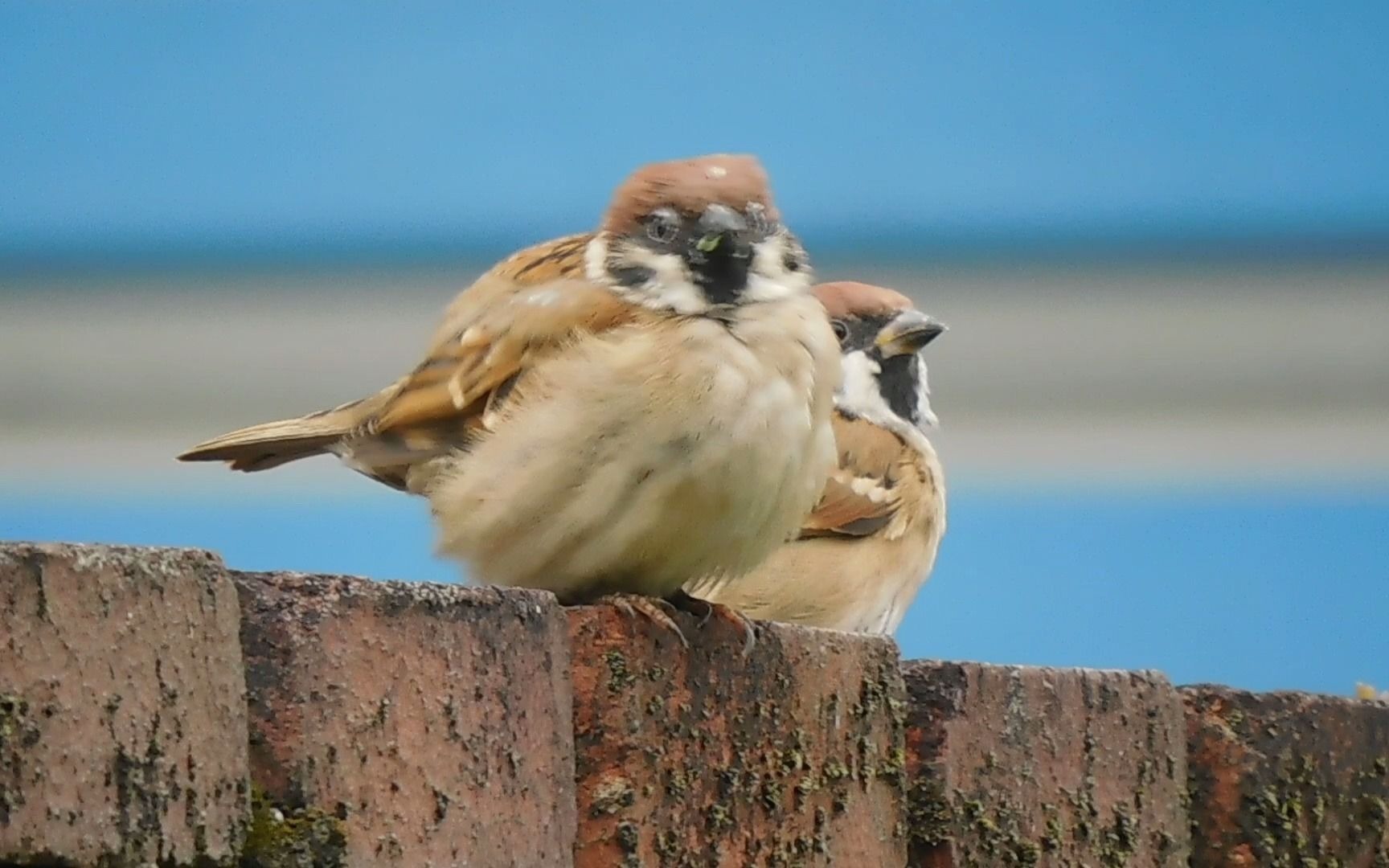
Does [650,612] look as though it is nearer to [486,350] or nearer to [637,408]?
[637,408]

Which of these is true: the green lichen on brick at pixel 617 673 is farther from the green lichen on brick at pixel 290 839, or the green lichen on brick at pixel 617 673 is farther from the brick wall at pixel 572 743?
the green lichen on brick at pixel 290 839

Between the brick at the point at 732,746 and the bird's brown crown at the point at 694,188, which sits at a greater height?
the bird's brown crown at the point at 694,188

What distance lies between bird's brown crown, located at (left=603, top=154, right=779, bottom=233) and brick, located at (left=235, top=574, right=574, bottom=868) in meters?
0.95

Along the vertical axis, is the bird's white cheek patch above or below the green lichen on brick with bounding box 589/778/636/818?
above

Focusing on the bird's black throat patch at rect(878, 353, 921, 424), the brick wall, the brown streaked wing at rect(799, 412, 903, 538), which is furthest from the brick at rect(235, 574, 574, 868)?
the bird's black throat patch at rect(878, 353, 921, 424)

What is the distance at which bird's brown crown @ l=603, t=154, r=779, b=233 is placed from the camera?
254 cm

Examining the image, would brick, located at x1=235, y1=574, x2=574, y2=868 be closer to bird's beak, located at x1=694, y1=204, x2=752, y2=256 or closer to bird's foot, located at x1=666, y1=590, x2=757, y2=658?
bird's foot, located at x1=666, y1=590, x2=757, y2=658

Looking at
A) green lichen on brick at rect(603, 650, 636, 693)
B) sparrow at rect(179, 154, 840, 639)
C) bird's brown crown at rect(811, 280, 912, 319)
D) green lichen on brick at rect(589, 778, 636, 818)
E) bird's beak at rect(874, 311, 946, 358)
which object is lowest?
green lichen on brick at rect(589, 778, 636, 818)

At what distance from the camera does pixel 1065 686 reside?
229cm

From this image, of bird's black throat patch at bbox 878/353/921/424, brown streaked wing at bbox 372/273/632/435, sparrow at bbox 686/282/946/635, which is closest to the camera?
brown streaked wing at bbox 372/273/632/435

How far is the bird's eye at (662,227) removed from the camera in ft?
8.27

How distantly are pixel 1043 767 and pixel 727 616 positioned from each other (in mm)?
470

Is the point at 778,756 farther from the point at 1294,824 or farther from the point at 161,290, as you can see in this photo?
the point at 161,290

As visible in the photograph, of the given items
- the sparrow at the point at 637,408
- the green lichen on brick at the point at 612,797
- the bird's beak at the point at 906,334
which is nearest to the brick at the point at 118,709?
the green lichen on brick at the point at 612,797
